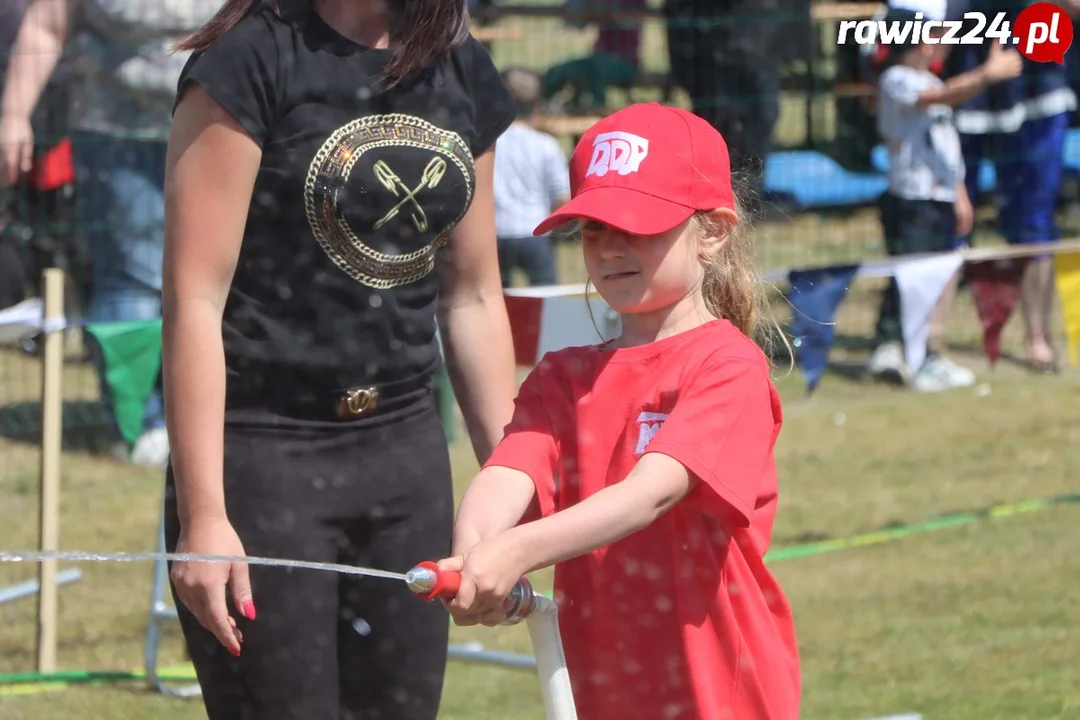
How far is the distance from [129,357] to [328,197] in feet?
10.1

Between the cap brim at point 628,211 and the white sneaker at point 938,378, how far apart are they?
6.89 meters

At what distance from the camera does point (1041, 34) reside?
9.25m

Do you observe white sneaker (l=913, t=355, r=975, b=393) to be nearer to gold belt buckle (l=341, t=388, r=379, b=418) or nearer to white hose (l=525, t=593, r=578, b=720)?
gold belt buckle (l=341, t=388, r=379, b=418)

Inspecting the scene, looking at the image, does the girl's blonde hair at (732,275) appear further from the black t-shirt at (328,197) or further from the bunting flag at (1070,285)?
the bunting flag at (1070,285)

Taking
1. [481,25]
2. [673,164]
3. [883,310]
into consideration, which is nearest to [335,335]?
[673,164]

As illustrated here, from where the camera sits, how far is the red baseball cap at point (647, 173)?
2.38 metres

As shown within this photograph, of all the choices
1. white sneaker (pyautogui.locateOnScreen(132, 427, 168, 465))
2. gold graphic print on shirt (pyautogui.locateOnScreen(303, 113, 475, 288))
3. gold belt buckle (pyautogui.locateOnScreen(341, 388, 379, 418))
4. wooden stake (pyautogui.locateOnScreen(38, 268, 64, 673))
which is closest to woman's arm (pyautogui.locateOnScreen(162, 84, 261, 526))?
gold graphic print on shirt (pyautogui.locateOnScreen(303, 113, 475, 288))

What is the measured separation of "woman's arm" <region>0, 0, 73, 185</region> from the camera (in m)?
7.10

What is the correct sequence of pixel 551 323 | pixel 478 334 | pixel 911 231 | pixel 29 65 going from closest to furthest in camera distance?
1. pixel 478 334
2. pixel 551 323
3. pixel 29 65
4. pixel 911 231

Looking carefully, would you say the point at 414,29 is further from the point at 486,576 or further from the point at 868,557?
the point at 868,557

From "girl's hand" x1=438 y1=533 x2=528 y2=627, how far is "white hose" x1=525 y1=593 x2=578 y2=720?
2.1 inches

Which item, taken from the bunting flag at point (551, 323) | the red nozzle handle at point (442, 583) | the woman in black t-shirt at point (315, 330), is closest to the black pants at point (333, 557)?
the woman in black t-shirt at point (315, 330)

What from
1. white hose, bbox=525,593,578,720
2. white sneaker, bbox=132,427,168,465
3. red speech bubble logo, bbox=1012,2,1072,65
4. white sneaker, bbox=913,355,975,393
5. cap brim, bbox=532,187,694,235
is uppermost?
cap brim, bbox=532,187,694,235

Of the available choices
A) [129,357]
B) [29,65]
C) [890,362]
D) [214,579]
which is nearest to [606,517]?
[214,579]
